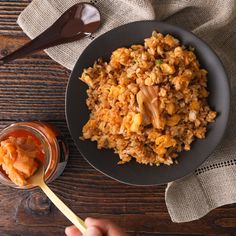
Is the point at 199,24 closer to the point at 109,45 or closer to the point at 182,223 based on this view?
the point at 109,45

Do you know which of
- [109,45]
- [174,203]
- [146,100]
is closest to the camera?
[146,100]

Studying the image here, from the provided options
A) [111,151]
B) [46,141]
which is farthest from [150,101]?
[46,141]

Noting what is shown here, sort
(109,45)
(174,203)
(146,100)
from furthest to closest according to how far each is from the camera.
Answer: (174,203) → (109,45) → (146,100)

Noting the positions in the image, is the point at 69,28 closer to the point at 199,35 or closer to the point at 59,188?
the point at 199,35

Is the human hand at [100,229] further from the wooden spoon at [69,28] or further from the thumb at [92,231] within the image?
the wooden spoon at [69,28]

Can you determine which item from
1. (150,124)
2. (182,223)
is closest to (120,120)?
(150,124)

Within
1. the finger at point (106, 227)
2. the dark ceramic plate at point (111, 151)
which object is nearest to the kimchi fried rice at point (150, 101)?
the dark ceramic plate at point (111, 151)
